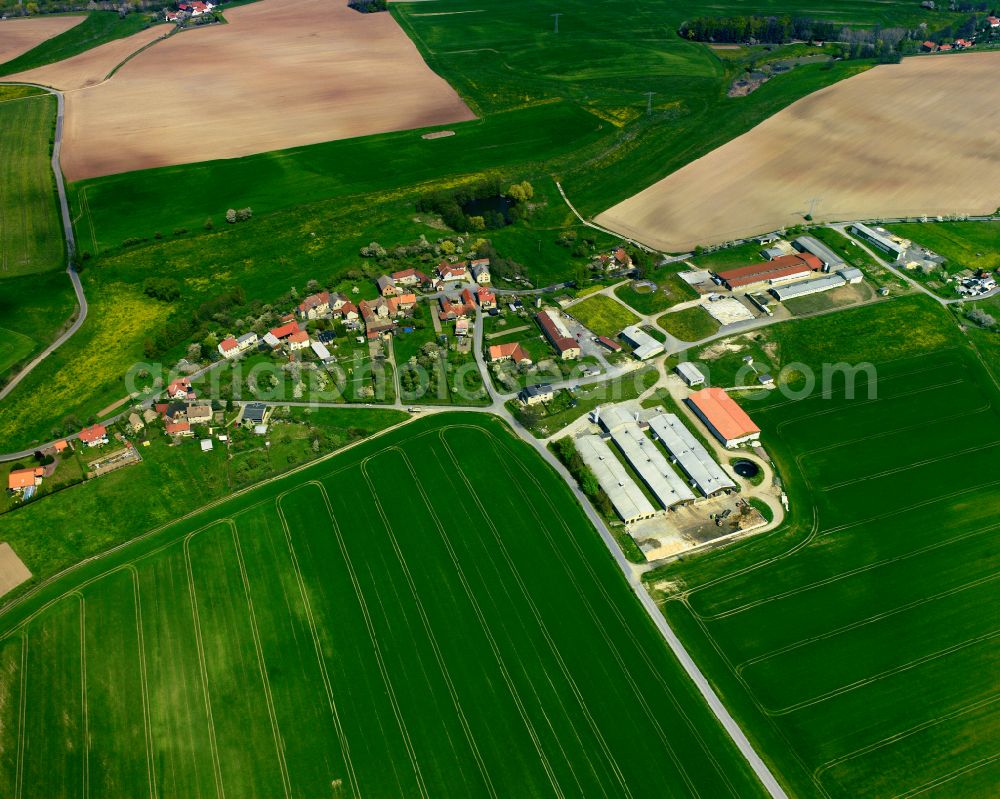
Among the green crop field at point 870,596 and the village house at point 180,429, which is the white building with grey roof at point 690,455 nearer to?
the green crop field at point 870,596

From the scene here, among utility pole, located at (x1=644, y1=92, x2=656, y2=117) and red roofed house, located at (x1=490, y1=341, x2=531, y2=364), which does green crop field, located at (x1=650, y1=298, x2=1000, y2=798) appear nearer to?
red roofed house, located at (x1=490, y1=341, x2=531, y2=364)

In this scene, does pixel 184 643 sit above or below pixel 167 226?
below

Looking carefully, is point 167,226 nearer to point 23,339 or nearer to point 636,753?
point 23,339

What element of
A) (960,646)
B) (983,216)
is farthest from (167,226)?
(983,216)

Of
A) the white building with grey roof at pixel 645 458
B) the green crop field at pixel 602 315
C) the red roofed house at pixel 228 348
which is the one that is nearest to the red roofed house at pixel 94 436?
the red roofed house at pixel 228 348

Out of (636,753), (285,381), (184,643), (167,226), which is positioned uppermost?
(167,226)

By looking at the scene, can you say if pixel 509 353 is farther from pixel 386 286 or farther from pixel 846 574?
pixel 846 574
